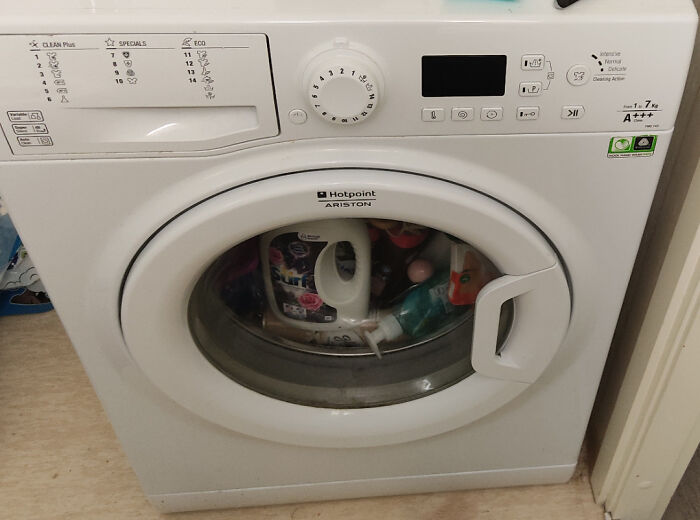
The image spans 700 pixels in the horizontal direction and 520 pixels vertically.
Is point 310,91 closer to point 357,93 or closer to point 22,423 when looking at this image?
point 357,93

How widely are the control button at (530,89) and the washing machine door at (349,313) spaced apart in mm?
106

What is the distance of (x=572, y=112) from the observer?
1.96 ft

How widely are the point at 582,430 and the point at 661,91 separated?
0.54 metres

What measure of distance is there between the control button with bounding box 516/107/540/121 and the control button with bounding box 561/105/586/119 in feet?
0.08

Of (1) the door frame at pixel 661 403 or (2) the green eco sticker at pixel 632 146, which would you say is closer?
(2) the green eco sticker at pixel 632 146

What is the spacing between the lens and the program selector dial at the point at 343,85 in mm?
554

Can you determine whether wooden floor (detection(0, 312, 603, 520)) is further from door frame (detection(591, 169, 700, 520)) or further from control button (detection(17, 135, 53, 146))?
control button (detection(17, 135, 53, 146))

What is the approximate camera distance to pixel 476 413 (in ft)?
2.81

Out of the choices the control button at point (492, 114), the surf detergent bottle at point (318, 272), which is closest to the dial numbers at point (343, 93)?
the control button at point (492, 114)

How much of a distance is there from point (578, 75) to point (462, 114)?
0.11 metres

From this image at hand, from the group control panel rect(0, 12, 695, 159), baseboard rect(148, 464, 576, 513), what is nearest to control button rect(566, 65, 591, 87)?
control panel rect(0, 12, 695, 159)

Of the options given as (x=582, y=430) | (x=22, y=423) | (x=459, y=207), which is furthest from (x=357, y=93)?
(x=22, y=423)

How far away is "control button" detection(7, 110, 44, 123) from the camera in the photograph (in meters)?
0.58

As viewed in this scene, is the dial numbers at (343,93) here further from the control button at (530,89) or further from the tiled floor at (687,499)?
the tiled floor at (687,499)
